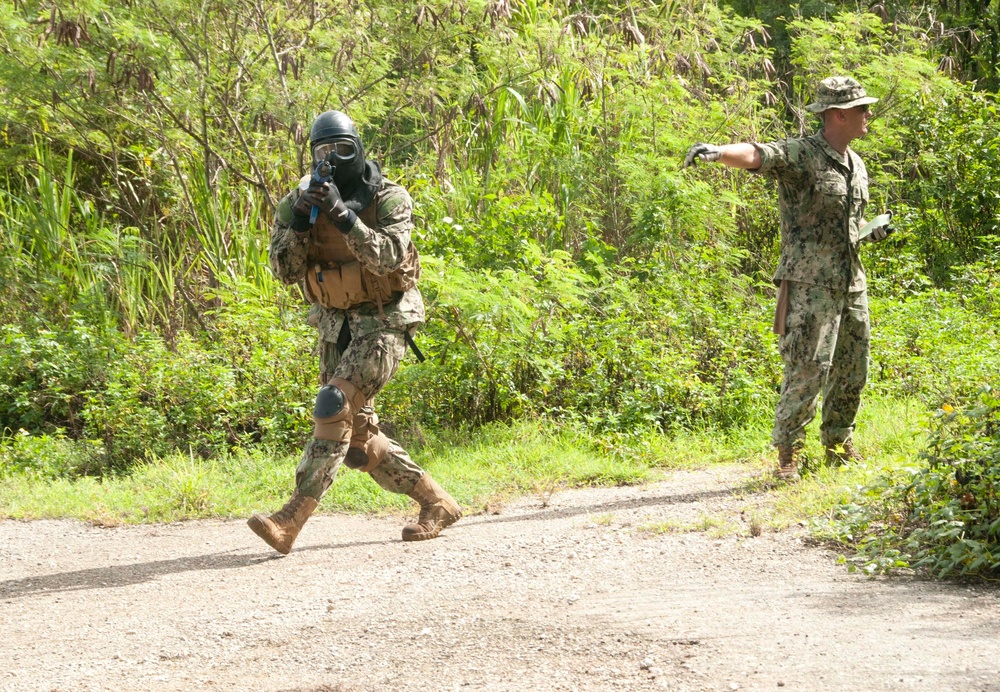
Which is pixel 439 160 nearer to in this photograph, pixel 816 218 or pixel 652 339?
pixel 652 339

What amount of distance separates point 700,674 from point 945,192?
892 centimetres

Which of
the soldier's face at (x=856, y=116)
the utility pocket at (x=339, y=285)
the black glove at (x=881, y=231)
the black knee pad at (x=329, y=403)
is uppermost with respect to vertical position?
→ the soldier's face at (x=856, y=116)

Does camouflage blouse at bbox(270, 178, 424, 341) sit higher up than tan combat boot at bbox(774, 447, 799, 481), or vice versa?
camouflage blouse at bbox(270, 178, 424, 341)

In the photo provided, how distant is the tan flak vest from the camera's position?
5207mm

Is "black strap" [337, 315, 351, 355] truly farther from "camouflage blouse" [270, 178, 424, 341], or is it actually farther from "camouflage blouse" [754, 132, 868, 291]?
"camouflage blouse" [754, 132, 868, 291]

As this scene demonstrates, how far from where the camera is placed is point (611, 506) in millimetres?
5961

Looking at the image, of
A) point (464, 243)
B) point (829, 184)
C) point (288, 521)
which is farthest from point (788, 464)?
point (464, 243)

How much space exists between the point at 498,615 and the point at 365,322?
1.71 meters

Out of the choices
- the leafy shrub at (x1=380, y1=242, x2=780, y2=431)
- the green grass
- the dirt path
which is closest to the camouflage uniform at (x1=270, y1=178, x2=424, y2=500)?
the dirt path

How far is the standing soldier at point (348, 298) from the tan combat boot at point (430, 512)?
11 mm

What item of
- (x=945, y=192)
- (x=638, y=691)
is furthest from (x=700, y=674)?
(x=945, y=192)

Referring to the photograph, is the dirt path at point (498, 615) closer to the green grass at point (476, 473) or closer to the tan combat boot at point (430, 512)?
the tan combat boot at point (430, 512)

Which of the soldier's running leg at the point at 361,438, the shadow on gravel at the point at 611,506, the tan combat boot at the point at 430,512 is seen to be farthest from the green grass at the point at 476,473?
the soldier's running leg at the point at 361,438

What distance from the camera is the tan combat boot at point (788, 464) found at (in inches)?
232
